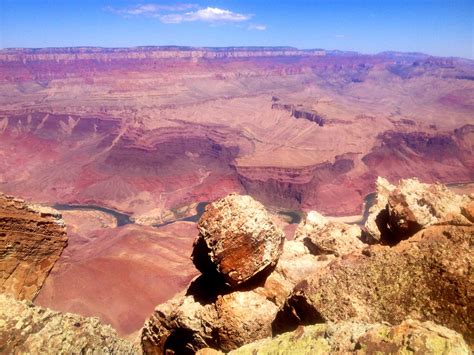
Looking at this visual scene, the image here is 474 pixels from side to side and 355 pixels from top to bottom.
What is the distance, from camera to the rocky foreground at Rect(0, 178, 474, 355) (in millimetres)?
6535

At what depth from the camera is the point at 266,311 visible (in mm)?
9977

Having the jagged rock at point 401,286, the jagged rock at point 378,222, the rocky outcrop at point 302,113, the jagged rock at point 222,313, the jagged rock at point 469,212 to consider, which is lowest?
the rocky outcrop at point 302,113

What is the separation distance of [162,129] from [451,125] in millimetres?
106695

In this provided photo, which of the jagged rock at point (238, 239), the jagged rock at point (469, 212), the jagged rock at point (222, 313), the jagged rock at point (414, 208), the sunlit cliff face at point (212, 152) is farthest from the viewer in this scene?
the sunlit cliff face at point (212, 152)

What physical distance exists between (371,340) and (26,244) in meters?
10.3

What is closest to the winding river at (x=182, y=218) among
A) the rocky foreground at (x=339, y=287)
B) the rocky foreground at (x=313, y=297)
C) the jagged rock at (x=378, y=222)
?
the jagged rock at (x=378, y=222)

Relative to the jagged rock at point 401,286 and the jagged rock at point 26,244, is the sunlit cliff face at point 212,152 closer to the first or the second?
the jagged rock at point 26,244

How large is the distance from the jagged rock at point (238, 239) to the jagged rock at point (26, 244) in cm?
506

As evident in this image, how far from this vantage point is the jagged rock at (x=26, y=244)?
10781 millimetres

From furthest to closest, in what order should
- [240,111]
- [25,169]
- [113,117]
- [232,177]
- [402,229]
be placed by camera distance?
1. [240,111]
2. [113,117]
3. [25,169]
4. [232,177]
5. [402,229]

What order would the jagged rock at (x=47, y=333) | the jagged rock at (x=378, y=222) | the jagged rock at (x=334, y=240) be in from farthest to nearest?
the jagged rock at (x=334, y=240) → the jagged rock at (x=378, y=222) → the jagged rock at (x=47, y=333)

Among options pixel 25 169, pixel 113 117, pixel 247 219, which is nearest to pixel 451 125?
pixel 113 117

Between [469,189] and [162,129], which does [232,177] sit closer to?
[162,129]

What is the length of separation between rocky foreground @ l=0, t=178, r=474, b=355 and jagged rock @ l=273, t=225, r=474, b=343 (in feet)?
0.06
